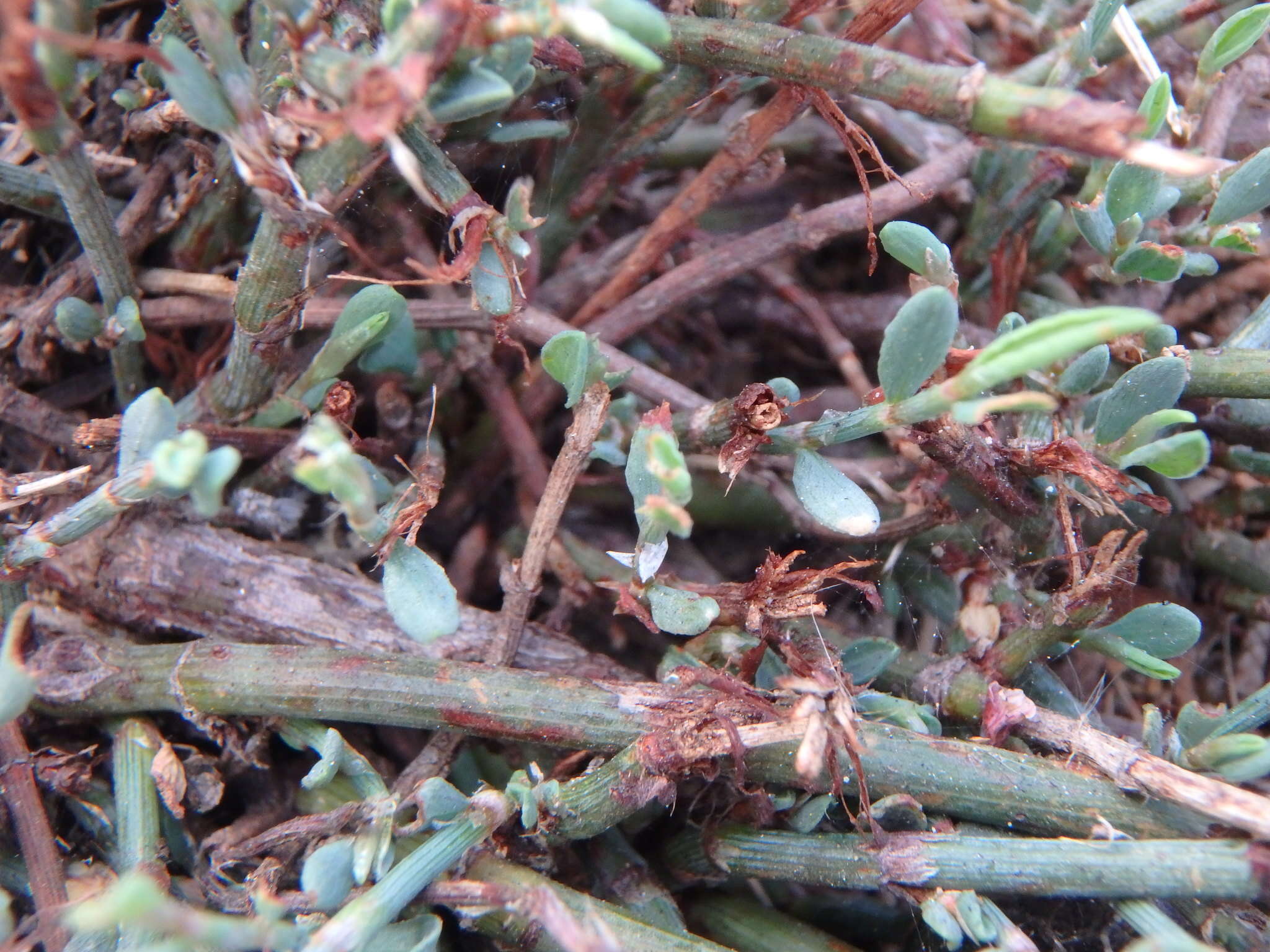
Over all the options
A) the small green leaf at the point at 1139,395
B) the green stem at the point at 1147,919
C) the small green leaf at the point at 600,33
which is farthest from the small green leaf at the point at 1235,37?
the green stem at the point at 1147,919

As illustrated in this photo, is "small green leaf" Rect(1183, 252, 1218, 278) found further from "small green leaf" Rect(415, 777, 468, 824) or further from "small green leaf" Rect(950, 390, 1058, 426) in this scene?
"small green leaf" Rect(415, 777, 468, 824)

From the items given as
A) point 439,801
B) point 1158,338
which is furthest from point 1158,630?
point 439,801

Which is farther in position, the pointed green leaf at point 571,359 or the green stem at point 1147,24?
the green stem at point 1147,24

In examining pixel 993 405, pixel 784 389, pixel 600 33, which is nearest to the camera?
pixel 600 33

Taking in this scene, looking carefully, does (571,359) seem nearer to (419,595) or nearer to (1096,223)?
(419,595)

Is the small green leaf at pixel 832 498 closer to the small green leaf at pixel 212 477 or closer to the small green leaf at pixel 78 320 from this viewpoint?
the small green leaf at pixel 212 477

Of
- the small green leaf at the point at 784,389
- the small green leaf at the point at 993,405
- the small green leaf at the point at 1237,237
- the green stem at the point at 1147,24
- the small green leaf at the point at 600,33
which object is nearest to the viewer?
the small green leaf at the point at 600,33

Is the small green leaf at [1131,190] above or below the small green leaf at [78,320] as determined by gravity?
above
